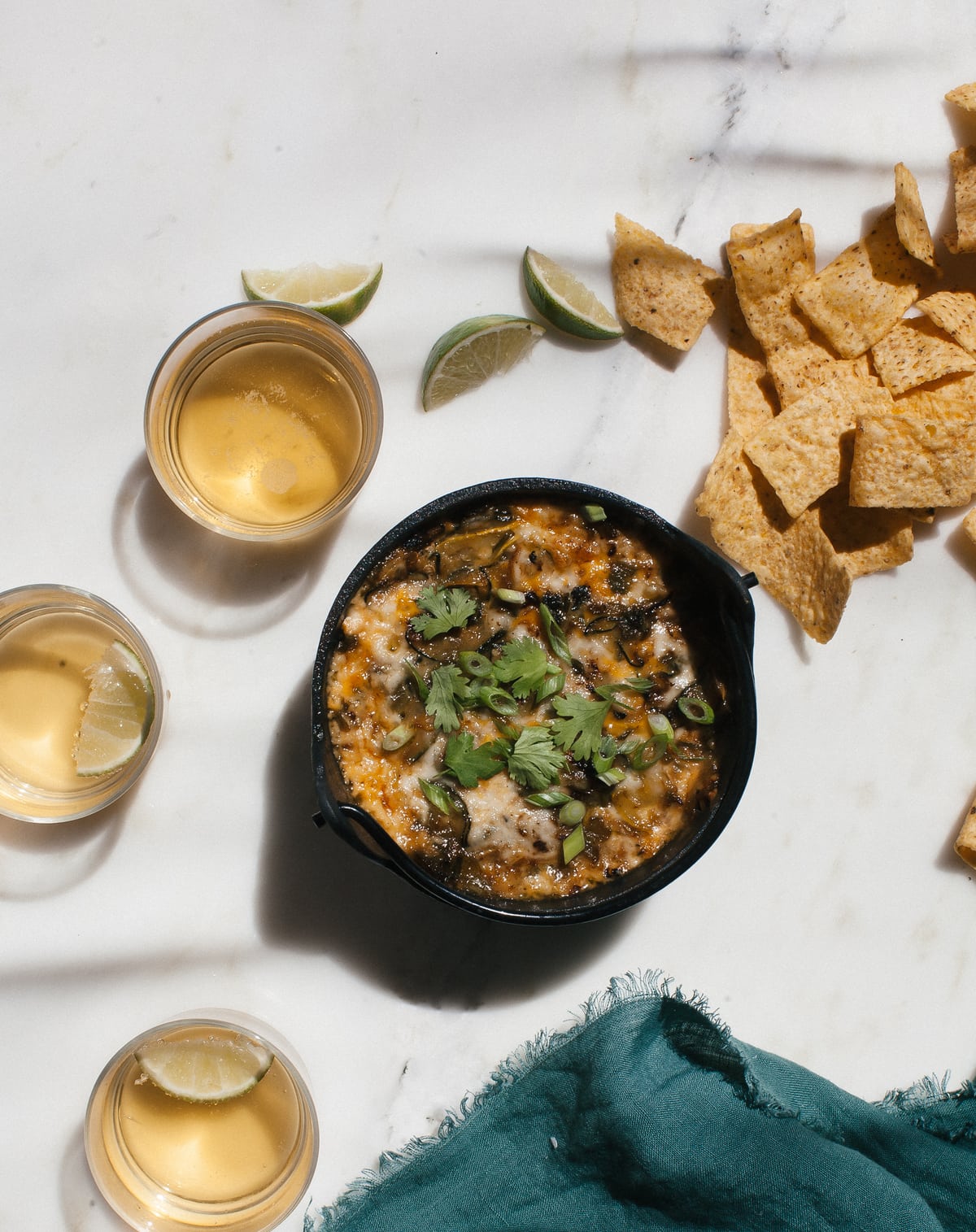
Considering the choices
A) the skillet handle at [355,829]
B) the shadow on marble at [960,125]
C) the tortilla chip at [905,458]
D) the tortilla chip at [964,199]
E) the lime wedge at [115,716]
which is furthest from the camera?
the shadow on marble at [960,125]

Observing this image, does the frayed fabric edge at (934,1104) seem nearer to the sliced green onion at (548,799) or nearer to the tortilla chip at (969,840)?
the tortilla chip at (969,840)

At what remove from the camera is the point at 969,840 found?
87.0 inches

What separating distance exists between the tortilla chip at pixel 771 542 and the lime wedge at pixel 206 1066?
4.34 ft

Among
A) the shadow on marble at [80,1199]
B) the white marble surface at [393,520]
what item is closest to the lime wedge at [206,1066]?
the white marble surface at [393,520]

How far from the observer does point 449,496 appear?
6.09 ft

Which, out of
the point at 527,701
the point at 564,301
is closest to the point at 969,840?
the point at 527,701

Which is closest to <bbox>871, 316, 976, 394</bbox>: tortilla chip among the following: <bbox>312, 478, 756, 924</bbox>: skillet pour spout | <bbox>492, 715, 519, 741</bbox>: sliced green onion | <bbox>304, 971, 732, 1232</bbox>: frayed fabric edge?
<bbox>312, 478, 756, 924</bbox>: skillet pour spout

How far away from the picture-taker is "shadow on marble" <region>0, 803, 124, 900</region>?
2141 mm

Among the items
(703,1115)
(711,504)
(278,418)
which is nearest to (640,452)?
(711,504)

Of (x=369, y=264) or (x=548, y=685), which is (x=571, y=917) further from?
(x=369, y=264)

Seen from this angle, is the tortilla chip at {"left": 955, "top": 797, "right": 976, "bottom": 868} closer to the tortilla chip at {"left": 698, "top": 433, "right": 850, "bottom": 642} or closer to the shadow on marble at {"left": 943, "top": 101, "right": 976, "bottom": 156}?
the tortilla chip at {"left": 698, "top": 433, "right": 850, "bottom": 642}

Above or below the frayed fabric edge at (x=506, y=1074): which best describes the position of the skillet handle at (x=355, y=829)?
above

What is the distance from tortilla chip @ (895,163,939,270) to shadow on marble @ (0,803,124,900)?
1892mm

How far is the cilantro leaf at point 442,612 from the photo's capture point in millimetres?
1862
